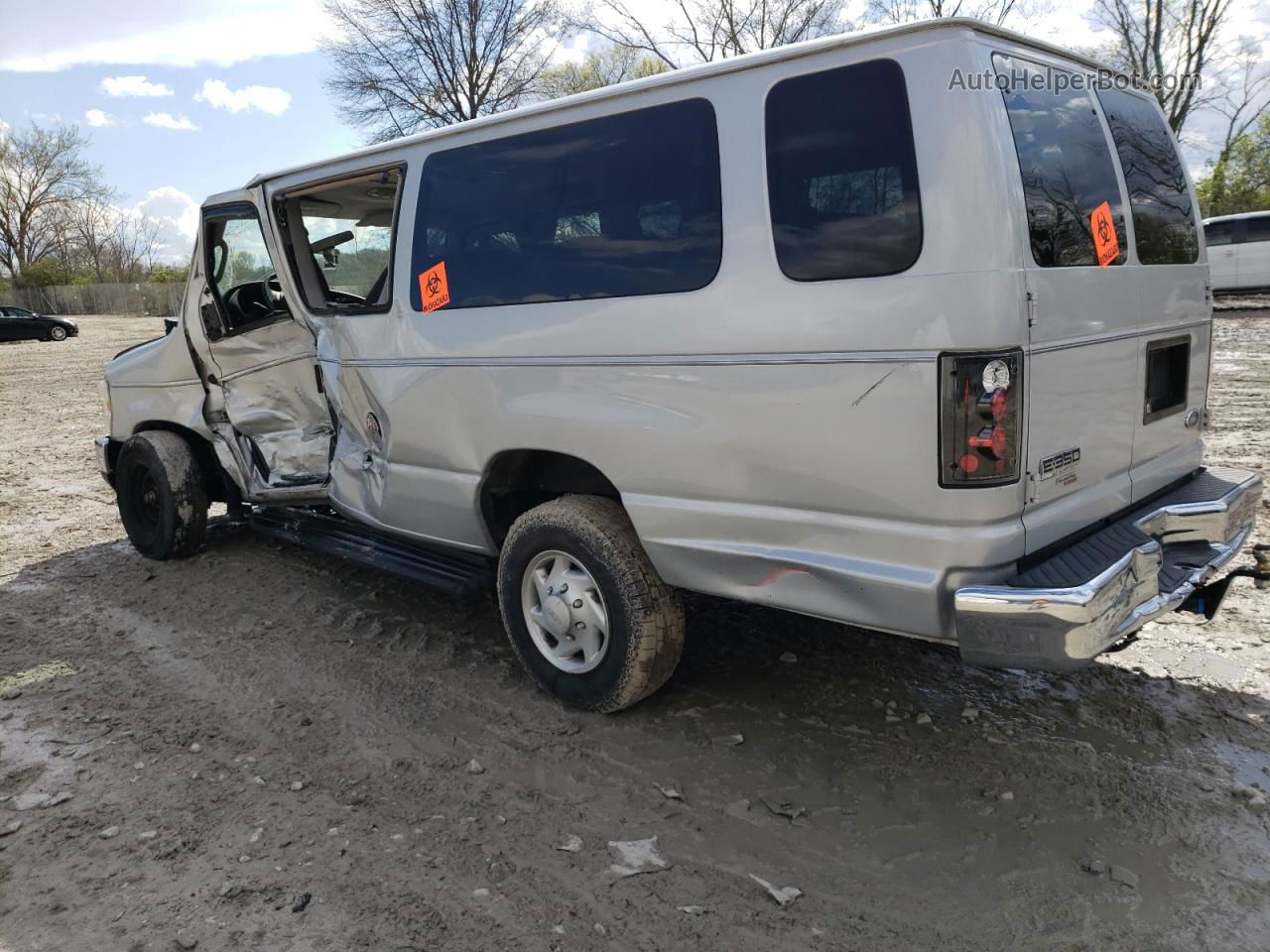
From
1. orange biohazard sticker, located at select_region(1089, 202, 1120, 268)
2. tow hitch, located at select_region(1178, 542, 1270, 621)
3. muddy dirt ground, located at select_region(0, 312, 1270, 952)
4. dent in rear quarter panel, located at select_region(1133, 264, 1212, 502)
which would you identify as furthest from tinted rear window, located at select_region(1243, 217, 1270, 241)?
orange biohazard sticker, located at select_region(1089, 202, 1120, 268)

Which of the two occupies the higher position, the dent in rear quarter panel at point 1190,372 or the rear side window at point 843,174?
the rear side window at point 843,174

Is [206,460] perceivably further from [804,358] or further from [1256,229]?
[1256,229]

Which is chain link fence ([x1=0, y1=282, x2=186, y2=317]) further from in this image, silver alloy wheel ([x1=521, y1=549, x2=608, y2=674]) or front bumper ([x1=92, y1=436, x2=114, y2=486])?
silver alloy wheel ([x1=521, y1=549, x2=608, y2=674])

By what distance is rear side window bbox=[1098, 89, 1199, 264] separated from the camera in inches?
141

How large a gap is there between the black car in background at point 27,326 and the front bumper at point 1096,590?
3507 centimetres

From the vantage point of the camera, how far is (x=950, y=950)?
2.54m

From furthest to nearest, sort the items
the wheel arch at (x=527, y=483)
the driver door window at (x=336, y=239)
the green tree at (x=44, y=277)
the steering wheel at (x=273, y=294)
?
the green tree at (x=44, y=277), the steering wheel at (x=273, y=294), the driver door window at (x=336, y=239), the wheel arch at (x=527, y=483)

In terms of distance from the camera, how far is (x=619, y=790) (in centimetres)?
338

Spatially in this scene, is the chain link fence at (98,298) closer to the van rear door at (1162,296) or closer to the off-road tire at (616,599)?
the off-road tire at (616,599)

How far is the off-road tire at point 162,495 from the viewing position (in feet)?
19.7

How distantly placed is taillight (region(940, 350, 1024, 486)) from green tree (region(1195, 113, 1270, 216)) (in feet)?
112

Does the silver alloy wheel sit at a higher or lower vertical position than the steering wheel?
lower

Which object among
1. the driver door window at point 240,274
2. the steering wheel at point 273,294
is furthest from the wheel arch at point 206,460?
the steering wheel at point 273,294

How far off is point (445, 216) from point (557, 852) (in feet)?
8.83
